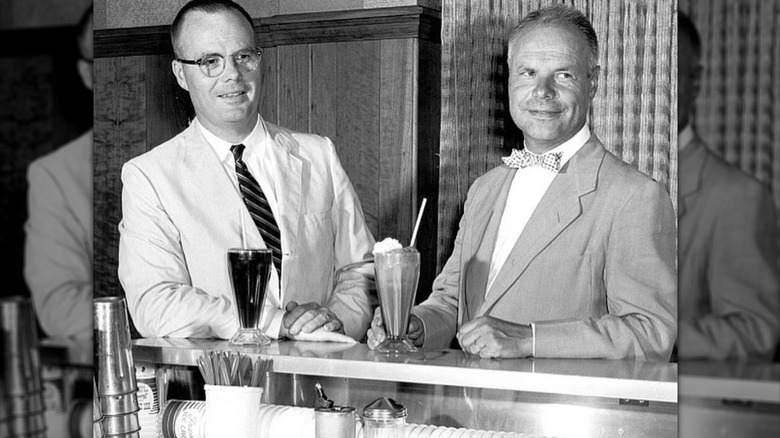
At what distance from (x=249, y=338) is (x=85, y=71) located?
7.17 feet

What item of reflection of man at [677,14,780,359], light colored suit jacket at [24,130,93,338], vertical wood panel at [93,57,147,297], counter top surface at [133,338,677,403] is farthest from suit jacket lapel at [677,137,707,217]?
vertical wood panel at [93,57,147,297]

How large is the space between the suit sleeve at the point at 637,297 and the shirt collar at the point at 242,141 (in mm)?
1032

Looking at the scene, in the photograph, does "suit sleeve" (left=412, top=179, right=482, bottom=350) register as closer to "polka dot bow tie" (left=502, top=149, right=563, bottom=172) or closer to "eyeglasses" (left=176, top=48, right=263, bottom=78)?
"polka dot bow tie" (left=502, top=149, right=563, bottom=172)

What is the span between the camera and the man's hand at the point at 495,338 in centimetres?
243

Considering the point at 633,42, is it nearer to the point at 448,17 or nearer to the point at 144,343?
the point at 448,17

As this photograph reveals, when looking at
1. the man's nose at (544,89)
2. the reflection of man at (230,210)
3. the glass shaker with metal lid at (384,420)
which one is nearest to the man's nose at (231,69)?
the reflection of man at (230,210)

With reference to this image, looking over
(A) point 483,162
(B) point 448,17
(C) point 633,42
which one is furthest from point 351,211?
(C) point 633,42

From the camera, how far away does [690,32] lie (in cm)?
50

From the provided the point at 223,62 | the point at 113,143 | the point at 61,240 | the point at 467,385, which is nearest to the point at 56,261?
the point at 61,240

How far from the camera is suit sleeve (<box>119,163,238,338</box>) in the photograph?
2.83 metres

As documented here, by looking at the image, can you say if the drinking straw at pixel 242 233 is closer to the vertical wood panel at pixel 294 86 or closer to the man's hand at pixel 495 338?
the vertical wood panel at pixel 294 86

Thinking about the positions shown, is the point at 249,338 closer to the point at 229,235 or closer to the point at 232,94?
the point at 229,235

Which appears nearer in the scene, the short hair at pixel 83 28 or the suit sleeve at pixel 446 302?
the short hair at pixel 83 28

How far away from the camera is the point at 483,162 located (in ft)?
8.57
